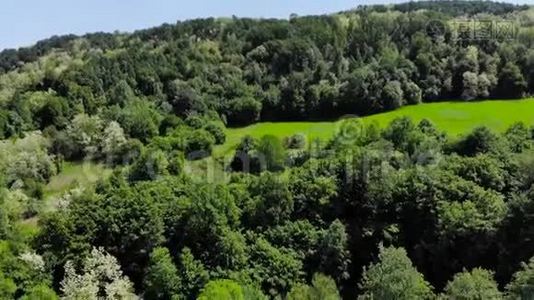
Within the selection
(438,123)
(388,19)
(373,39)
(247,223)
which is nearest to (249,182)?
(247,223)

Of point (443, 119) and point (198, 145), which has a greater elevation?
point (443, 119)

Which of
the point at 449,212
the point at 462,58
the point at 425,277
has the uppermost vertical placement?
Answer: the point at 462,58

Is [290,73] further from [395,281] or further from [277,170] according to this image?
[395,281]

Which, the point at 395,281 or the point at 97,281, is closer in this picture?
the point at 395,281

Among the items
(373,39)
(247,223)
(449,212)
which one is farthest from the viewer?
(373,39)

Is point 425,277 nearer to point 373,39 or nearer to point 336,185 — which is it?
point 336,185

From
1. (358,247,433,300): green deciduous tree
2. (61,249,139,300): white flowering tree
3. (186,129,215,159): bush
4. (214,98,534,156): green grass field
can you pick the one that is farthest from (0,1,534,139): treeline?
(358,247,433,300): green deciduous tree

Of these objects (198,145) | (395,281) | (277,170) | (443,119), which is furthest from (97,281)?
(443,119)
